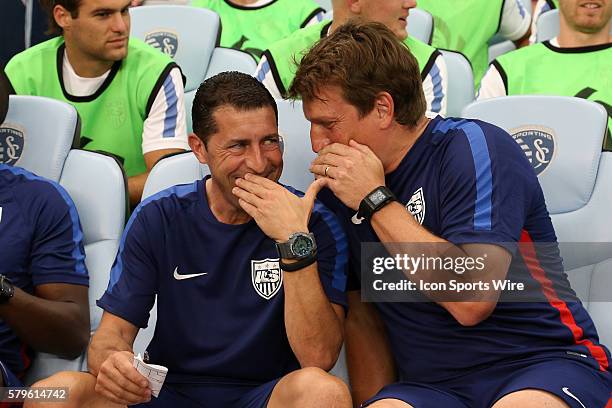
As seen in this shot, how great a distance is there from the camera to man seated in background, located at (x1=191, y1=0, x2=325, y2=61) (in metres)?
5.54

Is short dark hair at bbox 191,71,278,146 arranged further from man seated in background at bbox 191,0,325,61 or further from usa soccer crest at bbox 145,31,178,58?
man seated in background at bbox 191,0,325,61

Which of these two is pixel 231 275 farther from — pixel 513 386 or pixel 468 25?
pixel 468 25

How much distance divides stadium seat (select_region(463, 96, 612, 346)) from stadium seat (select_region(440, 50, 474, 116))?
45.7 inches

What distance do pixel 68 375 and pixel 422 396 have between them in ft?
2.80

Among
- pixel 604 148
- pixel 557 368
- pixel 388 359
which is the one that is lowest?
pixel 388 359

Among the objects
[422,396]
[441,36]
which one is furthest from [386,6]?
[422,396]

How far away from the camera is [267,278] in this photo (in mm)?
2936

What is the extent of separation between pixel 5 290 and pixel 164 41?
240 cm

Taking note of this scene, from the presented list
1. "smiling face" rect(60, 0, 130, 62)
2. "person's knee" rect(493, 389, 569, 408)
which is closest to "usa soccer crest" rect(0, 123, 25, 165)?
"smiling face" rect(60, 0, 130, 62)

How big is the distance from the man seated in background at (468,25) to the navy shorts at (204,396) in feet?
9.30

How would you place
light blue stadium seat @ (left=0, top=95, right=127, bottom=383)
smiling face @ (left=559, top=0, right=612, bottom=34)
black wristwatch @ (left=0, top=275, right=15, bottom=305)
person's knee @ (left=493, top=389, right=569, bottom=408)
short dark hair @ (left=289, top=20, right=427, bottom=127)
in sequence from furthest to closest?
smiling face @ (left=559, top=0, right=612, bottom=34), light blue stadium seat @ (left=0, top=95, right=127, bottom=383), black wristwatch @ (left=0, top=275, right=15, bottom=305), short dark hair @ (left=289, top=20, right=427, bottom=127), person's knee @ (left=493, top=389, right=569, bottom=408)

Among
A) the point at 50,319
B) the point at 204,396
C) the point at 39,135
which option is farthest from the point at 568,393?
the point at 39,135

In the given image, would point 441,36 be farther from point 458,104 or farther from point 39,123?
point 39,123

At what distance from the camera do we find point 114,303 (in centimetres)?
294
